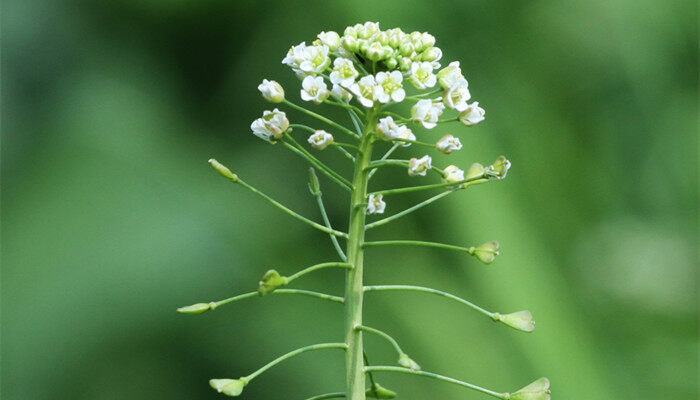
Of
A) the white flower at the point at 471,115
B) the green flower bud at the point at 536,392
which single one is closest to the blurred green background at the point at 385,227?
the green flower bud at the point at 536,392

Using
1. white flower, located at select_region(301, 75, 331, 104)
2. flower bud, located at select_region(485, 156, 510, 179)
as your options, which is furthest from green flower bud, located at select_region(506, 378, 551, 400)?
white flower, located at select_region(301, 75, 331, 104)

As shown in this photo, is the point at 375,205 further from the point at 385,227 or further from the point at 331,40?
the point at 385,227

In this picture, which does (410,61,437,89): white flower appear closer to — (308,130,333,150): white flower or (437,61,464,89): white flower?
(437,61,464,89): white flower

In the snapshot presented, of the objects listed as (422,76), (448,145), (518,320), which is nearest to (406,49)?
(422,76)

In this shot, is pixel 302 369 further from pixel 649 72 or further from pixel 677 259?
pixel 649 72

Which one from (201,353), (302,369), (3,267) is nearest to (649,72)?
(302,369)
